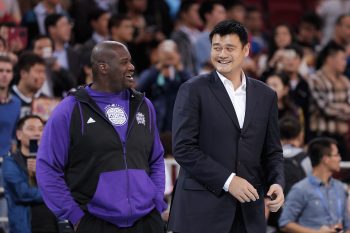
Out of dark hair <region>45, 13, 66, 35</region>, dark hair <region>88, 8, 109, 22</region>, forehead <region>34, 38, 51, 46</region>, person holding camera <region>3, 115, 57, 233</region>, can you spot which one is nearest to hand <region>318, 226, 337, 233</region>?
person holding camera <region>3, 115, 57, 233</region>

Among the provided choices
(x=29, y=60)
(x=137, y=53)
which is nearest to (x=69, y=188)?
Result: (x=29, y=60)

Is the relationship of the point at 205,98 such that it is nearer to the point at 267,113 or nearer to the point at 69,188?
the point at 267,113

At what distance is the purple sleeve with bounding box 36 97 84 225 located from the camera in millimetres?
5082

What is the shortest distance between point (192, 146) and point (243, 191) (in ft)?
1.33

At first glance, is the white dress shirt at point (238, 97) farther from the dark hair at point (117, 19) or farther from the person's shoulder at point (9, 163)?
the dark hair at point (117, 19)

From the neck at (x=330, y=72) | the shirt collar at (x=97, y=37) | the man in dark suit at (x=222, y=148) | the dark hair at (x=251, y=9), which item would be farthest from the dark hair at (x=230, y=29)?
the dark hair at (x=251, y=9)

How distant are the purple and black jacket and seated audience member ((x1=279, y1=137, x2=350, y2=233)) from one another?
255cm

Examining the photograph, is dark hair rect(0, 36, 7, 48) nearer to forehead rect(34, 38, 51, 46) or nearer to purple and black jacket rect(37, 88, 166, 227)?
forehead rect(34, 38, 51, 46)

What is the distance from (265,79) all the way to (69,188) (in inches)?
224

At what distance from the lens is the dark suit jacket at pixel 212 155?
5258 millimetres

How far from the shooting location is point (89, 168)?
5.14 metres

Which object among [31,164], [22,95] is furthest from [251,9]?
[31,164]

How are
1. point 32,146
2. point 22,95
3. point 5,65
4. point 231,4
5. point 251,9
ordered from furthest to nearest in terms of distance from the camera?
1. point 251,9
2. point 231,4
3. point 22,95
4. point 5,65
5. point 32,146

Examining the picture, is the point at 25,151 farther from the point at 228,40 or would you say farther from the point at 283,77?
the point at 283,77
